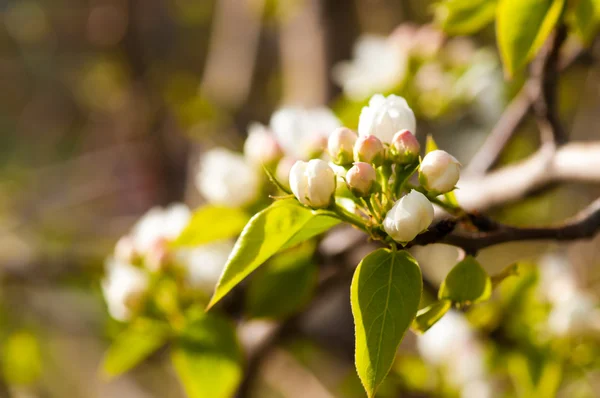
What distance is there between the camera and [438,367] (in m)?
1.13

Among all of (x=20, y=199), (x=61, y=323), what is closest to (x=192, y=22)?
(x=20, y=199)

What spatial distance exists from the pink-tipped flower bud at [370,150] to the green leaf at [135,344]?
0.50 meters

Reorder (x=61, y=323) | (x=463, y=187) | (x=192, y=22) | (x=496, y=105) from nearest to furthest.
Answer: (x=463, y=187) → (x=496, y=105) → (x=61, y=323) → (x=192, y=22)

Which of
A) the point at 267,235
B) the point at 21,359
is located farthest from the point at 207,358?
the point at 21,359

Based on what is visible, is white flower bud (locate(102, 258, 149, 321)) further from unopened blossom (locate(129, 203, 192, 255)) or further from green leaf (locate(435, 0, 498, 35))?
green leaf (locate(435, 0, 498, 35))

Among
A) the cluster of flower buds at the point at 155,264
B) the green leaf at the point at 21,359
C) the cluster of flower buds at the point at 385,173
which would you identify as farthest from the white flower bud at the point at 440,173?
the green leaf at the point at 21,359

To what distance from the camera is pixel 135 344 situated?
89 centimetres

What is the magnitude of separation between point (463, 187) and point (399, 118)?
361 millimetres

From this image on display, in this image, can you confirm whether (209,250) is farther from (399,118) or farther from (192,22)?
(192,22)

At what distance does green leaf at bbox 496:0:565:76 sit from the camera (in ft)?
2.12

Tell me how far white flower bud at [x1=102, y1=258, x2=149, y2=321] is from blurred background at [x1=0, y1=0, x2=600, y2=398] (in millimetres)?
275

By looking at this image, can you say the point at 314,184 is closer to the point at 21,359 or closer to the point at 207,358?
the point at 207,358

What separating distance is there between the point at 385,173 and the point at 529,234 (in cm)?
15

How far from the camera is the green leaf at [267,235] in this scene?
0.49 m
